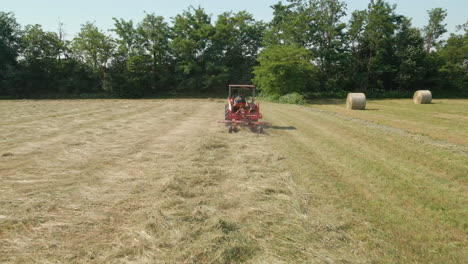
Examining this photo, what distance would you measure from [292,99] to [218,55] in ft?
67.1

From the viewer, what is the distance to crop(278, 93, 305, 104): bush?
27419 millimetres

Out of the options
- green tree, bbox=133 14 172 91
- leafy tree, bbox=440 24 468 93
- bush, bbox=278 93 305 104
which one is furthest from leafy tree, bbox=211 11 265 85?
leafy tree, bbox=440 24 468 93

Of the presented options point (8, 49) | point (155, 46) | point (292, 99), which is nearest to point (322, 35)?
point (292, 99)

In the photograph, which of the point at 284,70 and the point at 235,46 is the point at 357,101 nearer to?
the point at 284,70

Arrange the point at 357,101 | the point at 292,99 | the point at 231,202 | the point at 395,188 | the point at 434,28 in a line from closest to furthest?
the point at 231,202 → the point at 395,188 → the point at 357,101 → the point at 292,99 → the point at 434,28

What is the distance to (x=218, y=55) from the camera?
43406mm

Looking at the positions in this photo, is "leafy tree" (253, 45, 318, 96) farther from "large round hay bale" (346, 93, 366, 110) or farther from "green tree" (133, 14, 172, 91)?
"green tree" (133, 14, 172, 91)

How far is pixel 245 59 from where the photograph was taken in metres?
46.2

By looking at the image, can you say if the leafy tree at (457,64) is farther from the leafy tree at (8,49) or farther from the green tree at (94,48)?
the leafy tree at (8,49)

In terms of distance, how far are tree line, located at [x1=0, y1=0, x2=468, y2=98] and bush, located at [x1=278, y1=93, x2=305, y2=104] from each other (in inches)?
312

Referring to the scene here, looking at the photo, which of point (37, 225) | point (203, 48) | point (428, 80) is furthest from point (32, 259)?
point (428, 80)

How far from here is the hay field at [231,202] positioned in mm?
3037

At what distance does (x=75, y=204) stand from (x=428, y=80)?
52.0m

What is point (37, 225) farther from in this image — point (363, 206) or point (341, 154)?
point (341, 154)
